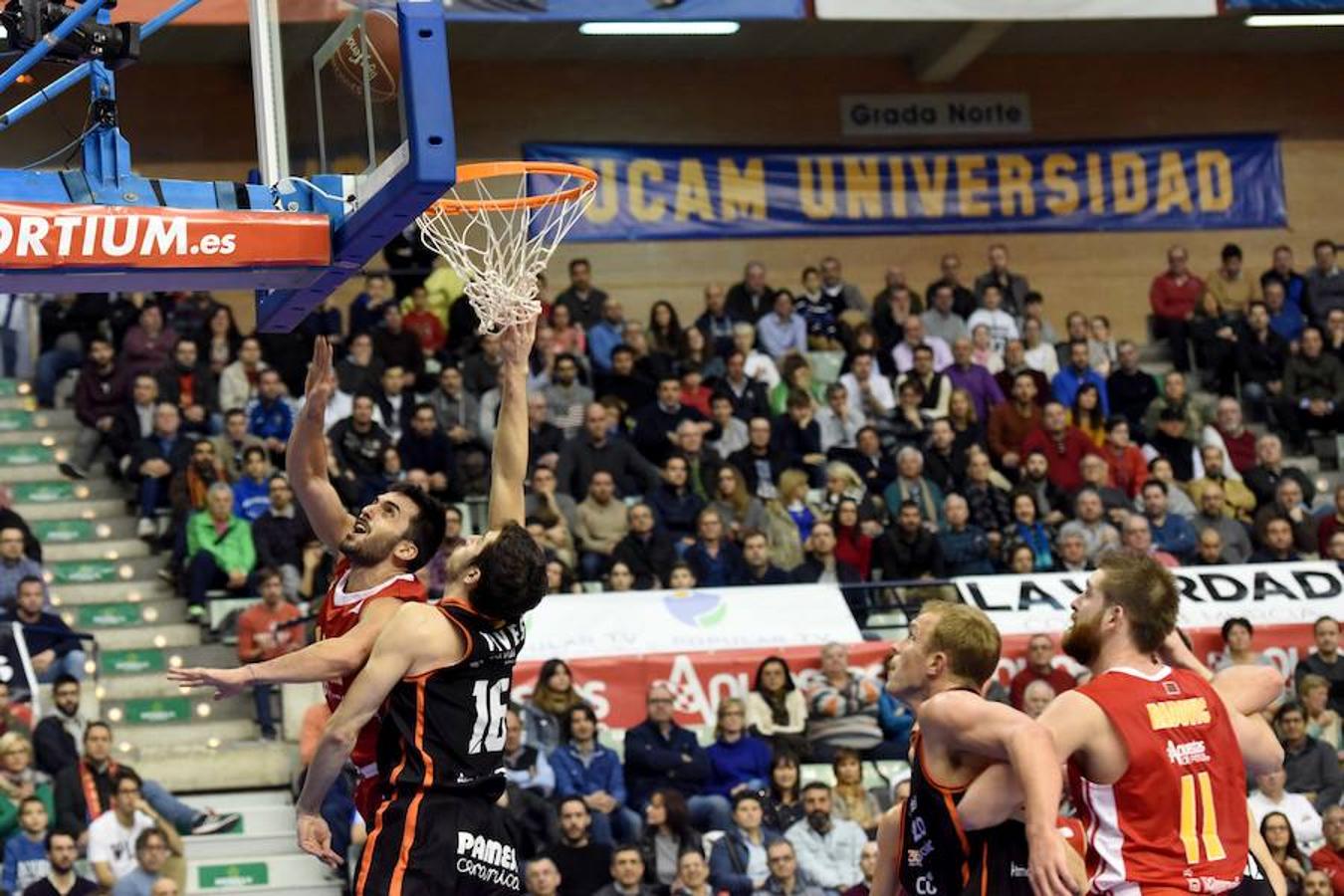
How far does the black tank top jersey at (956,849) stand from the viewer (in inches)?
243

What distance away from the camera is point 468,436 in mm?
16781

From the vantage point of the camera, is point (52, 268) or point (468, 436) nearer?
point (52, 268)

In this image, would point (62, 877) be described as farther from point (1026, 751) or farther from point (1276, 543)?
point (1276, 543)

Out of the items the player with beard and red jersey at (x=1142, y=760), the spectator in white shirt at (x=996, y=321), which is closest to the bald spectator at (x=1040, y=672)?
the spectator in white shirt at (x=996, y=321)

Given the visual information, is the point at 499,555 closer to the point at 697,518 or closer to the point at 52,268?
the point at 52,268

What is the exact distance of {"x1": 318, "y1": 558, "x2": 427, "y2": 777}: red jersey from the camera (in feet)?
21.9

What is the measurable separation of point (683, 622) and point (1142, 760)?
901 centimetres

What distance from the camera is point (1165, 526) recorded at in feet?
55.9

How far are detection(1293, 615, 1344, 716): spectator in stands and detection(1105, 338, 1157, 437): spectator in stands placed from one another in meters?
4.13

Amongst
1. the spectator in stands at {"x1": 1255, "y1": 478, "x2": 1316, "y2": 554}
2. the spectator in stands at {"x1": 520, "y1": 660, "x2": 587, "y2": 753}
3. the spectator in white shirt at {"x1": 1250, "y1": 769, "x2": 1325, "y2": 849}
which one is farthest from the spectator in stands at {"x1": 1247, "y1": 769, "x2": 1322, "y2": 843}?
the spectator in stands at {"x1": 520, "y1": 660, "x2": 587, "y2": 753}

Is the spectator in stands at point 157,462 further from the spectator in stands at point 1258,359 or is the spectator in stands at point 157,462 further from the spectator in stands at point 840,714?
the spectator in stands at point 1258,359

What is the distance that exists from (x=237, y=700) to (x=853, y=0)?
27.4ft

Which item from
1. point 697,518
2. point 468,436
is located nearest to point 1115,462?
point 697,518

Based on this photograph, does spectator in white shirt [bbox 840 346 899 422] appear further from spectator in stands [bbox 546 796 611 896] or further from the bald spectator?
spectator in stands [bbox 546 796 611 896]
